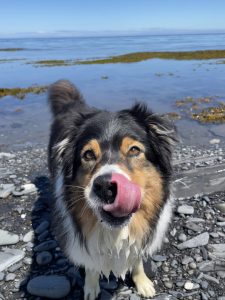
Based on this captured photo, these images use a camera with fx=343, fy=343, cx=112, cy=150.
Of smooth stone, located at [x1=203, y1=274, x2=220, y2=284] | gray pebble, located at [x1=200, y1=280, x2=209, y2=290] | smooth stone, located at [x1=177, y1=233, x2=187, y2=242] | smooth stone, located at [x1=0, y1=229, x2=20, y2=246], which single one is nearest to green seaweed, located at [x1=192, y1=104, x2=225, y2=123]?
smooth stone, located at [x1=177, y1=233, x2=187, y2=242]

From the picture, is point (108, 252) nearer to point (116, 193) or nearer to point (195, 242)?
point (116, 193)

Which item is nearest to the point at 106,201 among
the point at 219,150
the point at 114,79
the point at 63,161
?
the point at 63,161

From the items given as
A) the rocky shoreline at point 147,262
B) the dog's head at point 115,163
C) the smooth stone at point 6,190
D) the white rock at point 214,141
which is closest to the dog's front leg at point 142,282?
the rocky shoreline at point 147,262

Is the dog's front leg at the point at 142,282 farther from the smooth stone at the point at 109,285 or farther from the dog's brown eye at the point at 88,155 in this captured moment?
the dog's brown eye at the point at 88,155

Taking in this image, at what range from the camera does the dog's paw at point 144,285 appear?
4.10m

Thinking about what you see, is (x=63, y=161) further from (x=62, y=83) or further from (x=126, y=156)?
(x=62, y=83)

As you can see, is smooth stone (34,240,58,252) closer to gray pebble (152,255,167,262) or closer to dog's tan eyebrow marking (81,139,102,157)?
gray pebble (152,255,167,262)

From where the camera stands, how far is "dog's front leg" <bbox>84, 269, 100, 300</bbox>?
409 centimetres

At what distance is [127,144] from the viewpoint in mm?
3746

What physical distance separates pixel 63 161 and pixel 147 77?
1975 centimetres

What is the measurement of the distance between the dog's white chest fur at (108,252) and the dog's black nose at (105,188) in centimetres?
70

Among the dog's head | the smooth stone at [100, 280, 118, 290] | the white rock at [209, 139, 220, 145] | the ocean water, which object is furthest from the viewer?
the ocean water

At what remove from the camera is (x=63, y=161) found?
4.05 metres

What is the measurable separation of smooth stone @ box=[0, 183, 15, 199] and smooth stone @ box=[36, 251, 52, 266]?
6.44 ft
